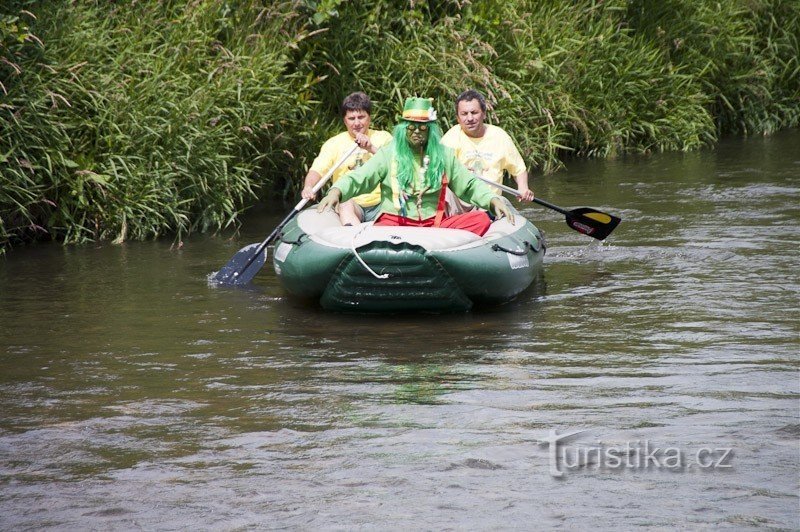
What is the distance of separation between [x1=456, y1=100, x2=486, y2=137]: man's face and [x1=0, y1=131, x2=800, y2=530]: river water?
3.69 ft

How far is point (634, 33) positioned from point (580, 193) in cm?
408

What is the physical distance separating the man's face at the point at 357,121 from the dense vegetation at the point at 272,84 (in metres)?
1.83

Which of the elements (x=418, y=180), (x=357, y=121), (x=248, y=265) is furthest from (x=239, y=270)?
(x=418, y=180)

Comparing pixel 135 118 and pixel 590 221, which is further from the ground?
pixel 135 118

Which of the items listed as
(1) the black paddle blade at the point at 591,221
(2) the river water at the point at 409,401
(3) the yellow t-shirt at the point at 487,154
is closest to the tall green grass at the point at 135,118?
(2) the river water at the point at 409,401

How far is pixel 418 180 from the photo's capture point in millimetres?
7289

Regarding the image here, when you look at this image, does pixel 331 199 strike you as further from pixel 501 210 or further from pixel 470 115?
pixel 470 115

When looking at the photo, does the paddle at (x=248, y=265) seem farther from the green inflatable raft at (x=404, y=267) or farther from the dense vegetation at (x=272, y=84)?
the dense vegetation at (x=272, y=84)

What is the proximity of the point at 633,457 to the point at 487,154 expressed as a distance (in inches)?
162

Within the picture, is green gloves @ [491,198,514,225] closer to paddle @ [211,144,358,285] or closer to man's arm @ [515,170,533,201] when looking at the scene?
man's arm @ [515,170,533,201]

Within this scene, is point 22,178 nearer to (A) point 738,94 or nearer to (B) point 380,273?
(B) point 380,273

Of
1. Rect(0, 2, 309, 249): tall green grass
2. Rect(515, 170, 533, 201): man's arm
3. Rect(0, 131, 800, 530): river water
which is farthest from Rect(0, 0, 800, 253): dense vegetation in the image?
Rect(515, 170, 533, 201): man's arm

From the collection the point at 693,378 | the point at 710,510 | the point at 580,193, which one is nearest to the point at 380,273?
the point at 693,378

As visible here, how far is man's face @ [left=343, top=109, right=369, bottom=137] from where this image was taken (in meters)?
8.36
